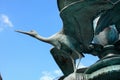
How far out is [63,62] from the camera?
17562mm

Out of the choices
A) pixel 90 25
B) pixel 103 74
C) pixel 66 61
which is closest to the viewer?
pixel 103 74

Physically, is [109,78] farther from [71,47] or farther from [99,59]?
[71,47]

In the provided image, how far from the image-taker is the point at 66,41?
658 inches

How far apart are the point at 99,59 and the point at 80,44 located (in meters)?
0.95

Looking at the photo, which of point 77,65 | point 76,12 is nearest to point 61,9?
point 76,12

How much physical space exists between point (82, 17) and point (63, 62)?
6.80 ft

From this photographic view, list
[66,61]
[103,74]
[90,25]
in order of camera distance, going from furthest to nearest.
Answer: [66,61] < [90,25] < [103,74]

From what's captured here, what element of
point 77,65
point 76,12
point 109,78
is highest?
point 76,12

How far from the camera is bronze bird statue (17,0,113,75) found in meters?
15.7

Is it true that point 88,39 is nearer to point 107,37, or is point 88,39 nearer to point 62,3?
point 107,37

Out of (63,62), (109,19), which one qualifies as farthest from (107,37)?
(63,62)

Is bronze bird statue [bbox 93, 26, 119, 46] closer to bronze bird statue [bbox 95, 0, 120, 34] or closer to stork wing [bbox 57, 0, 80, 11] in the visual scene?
bronze bird statue [bbox 95, 0, 120, 34]

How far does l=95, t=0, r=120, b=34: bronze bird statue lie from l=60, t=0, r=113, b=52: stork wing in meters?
0.63

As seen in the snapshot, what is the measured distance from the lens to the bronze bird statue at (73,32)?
1572 centimetres
